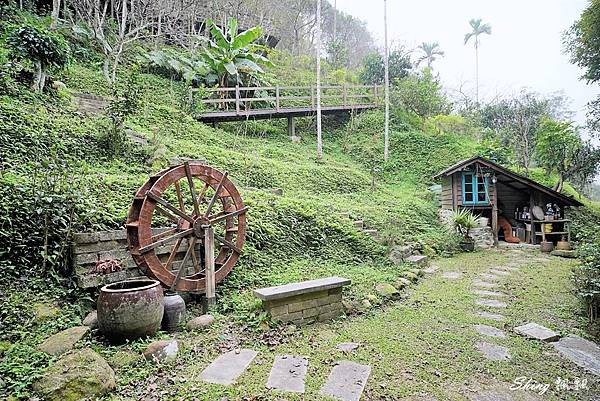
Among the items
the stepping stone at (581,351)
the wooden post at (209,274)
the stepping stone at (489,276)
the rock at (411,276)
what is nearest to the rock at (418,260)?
the rock at (411,276)

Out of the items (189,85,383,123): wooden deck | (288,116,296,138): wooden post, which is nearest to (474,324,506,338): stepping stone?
(189,85,383,123): wooden deck

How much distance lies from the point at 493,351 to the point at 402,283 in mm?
2096

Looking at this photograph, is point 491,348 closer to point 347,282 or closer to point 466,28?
point 347,282

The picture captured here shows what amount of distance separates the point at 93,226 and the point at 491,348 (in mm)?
4275

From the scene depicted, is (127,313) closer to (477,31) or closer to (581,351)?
(581,351)

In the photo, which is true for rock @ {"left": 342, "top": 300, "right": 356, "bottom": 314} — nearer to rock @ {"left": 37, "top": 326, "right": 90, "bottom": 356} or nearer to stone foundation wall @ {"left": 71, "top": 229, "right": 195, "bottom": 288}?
stone foundation wall @ {"left": 71, "top": 229, "right": 195, "bottom": 288}

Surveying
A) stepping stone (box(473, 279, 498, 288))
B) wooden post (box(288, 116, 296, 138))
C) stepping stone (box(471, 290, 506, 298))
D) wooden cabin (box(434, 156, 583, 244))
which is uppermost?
wooden post (box(288, 116, 296, 138))

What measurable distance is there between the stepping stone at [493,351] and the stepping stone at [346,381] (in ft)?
3.78

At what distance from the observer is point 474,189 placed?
9.70 meters

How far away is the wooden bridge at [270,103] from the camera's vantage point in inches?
481

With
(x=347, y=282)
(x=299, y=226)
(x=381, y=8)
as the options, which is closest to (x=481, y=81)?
(x=381, y=8)

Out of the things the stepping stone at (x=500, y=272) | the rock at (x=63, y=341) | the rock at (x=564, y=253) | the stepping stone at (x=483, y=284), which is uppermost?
the rock at (x=564, y=253)

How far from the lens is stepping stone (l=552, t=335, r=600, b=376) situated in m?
2.91

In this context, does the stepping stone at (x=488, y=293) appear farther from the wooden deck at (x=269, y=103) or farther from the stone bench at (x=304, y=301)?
the wooden deck at (x=269, y=103)
